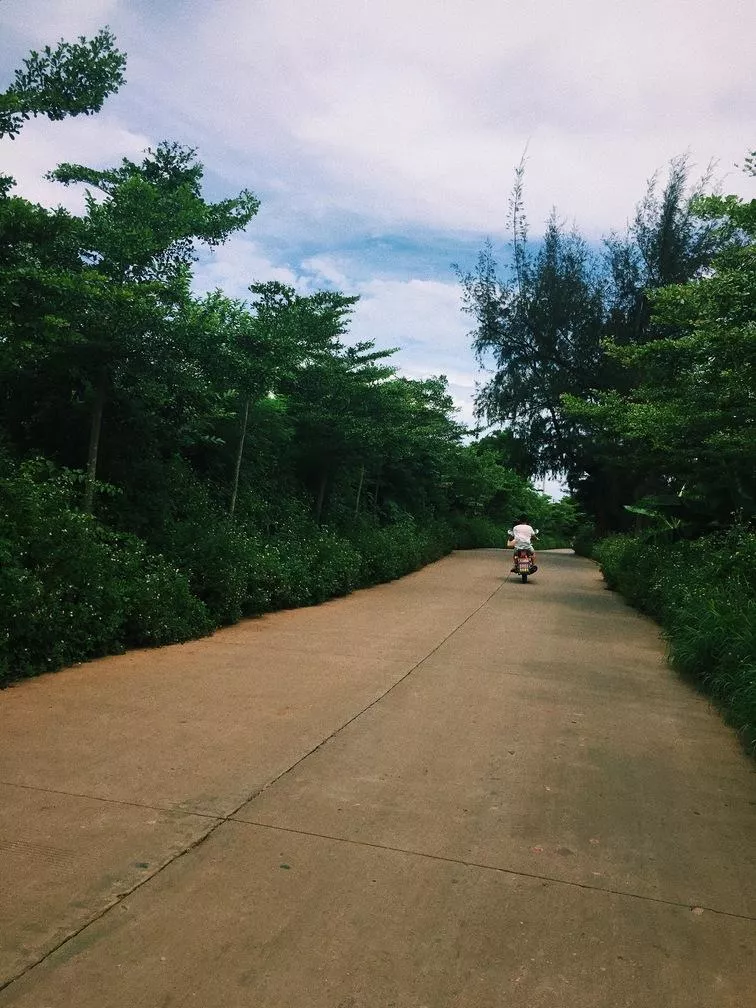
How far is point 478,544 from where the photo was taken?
36.9m

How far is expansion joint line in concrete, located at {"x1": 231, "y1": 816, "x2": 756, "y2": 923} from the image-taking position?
3.35 meters

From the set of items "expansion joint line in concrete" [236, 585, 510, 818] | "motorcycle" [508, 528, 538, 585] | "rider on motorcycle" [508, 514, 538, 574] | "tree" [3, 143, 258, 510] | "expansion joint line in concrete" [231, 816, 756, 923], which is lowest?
"expansion joint line in concrete" [236, 585, 510, 818]

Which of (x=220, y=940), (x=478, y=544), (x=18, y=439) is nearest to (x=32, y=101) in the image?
(x=18, y=439)

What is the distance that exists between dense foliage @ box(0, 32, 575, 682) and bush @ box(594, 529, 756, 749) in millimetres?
5376

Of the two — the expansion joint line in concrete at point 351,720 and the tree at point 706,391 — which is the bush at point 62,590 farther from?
the tree at point 706,391

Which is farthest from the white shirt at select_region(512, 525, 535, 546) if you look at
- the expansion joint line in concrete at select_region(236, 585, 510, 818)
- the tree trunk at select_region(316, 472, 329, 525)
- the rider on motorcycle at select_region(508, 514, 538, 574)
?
the expansion joint line in concrete at select_region(236, 585, 510, 818)

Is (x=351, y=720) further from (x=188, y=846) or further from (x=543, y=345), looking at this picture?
(x=543, y=345)

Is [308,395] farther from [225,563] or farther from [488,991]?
[488,991]

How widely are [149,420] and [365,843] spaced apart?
27.6 ft

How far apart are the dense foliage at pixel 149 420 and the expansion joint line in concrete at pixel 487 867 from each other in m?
3.54

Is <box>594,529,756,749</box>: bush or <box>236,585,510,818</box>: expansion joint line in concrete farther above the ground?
<box>594,529,756,749</box>: bush

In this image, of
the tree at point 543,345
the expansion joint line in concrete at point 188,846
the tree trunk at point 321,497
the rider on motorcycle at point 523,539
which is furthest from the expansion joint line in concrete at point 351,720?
the tree at point 543,345

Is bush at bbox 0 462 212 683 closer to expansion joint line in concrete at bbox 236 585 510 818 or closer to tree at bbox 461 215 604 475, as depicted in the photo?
expansion joint line in concrete at bbox 236 585 510 818

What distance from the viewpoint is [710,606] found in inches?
352
